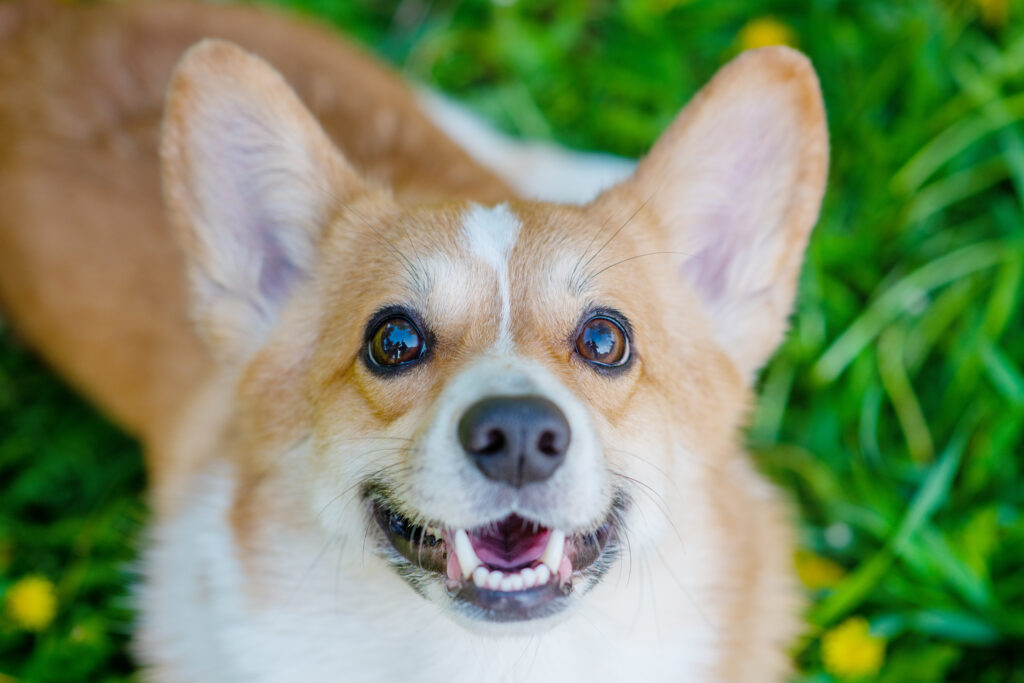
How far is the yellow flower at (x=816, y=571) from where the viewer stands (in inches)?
142

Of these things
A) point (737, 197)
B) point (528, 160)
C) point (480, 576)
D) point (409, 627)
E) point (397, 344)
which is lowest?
point (409, 627)

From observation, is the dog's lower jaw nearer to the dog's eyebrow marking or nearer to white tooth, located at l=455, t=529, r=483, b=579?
white tooth, located at l=455, t=529, r=483, b=579

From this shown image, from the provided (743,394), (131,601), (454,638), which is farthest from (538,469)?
(131,601)

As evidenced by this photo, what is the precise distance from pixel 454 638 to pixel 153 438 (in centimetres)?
165

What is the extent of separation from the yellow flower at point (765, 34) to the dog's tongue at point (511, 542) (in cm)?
289

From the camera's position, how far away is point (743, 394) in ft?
8.87

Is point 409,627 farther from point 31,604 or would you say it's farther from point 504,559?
point 31,604

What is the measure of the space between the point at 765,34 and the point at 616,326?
2493 millimetres

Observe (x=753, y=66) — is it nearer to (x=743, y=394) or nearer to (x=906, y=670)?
(x=743, y=394)

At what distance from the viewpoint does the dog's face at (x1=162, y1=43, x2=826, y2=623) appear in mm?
2129

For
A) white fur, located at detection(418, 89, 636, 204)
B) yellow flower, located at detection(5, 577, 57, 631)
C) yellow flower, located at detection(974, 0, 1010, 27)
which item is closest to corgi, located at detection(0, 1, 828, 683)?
yellow flower, located at detection(5, 577, 57, 631)

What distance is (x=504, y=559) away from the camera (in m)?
2.23

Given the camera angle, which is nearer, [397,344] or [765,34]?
[397,344]

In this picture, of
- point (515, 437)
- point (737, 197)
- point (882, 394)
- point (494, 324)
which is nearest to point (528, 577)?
point (515, 437)
